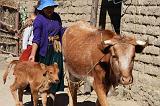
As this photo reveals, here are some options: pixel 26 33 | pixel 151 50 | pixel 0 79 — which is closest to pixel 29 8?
pixel 0 79

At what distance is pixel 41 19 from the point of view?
644 cm

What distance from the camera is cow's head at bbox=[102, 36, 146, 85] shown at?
195 inches

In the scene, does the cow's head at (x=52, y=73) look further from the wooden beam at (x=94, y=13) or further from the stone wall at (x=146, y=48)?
the wooden beam at (x=94, y=13)

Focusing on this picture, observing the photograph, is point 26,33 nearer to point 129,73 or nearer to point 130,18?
point 130,18

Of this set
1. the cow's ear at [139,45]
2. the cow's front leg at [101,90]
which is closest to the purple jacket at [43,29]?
the cow's front leg at [101,90]

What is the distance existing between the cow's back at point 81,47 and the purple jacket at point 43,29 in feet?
0.90

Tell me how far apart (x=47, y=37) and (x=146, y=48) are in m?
2.00

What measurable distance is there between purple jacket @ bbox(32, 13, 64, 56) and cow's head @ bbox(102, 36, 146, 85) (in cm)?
152

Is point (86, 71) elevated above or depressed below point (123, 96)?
above

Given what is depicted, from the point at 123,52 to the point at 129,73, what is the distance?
26 cm

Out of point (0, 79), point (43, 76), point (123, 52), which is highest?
point (123, 52)

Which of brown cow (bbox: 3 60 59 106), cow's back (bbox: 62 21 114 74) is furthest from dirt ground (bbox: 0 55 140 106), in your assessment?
cow's back (bbox: 62 21 114 74)

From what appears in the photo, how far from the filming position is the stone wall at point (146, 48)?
24.0 feet

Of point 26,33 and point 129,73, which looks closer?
point 129,73
